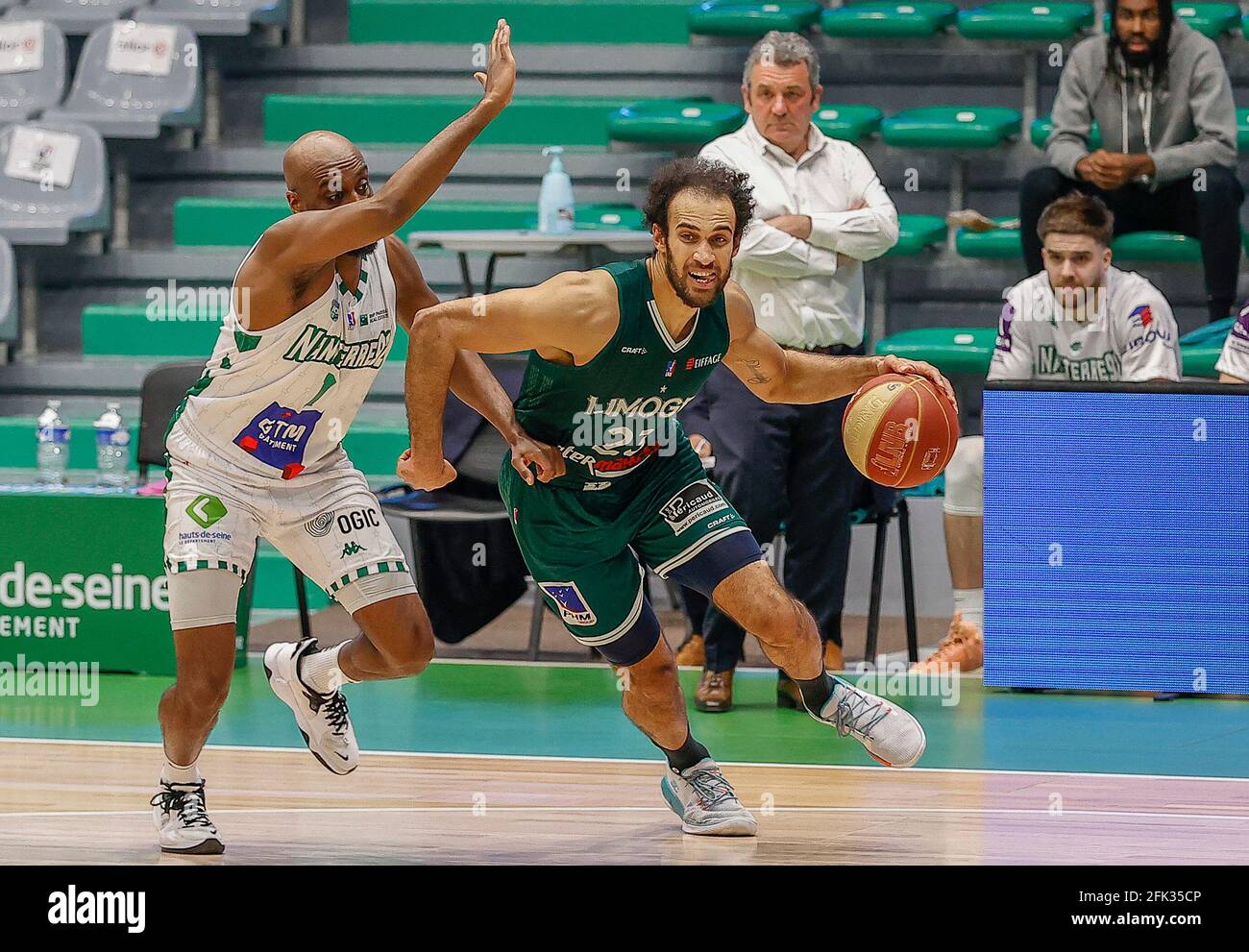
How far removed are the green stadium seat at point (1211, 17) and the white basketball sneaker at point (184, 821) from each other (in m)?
6.53

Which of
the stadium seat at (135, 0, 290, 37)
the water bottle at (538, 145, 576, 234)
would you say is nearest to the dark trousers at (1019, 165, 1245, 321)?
the water bottle at (538, 145, 576, 234)

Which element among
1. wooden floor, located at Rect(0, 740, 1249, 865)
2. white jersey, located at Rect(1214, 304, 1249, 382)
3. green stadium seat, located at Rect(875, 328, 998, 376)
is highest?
green stadium seat, located at Rect(875, 328, 998, 376)

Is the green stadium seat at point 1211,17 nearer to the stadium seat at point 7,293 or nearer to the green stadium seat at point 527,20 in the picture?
the green stadium seat at point 527,20

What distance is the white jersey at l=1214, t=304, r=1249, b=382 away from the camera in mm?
6934

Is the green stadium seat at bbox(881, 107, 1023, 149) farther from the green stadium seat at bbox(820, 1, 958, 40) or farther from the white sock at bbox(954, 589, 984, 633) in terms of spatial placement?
the white sock at bbox(954, 589, 984, 633)

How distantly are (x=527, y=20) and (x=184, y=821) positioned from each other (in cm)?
704

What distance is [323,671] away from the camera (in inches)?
193

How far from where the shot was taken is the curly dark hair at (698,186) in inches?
179

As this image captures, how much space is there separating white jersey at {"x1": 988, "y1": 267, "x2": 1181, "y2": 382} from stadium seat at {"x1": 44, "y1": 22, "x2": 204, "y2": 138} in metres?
5.11

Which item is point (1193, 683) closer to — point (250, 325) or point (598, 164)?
point (250, 325)

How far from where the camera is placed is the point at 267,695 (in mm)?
7020

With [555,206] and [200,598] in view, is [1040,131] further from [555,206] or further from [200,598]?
[200,598]
